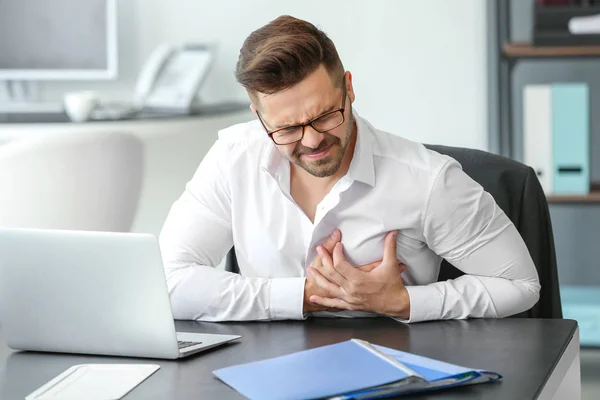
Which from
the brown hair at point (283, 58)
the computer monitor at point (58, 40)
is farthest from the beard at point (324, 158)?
the computer monitor at point (58, 40)

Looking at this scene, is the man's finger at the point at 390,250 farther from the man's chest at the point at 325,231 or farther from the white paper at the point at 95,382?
the white paper at the point at 95,382

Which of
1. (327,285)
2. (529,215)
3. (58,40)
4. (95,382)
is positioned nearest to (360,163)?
(327,285)

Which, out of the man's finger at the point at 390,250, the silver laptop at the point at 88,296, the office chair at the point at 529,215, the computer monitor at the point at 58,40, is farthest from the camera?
the computer monitor at the point at 58,40

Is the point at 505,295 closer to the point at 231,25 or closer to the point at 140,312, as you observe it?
the point at 140,312

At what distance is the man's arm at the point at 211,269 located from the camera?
1.68m

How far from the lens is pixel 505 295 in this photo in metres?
1.69

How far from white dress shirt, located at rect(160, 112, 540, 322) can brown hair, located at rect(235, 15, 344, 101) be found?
162 mm

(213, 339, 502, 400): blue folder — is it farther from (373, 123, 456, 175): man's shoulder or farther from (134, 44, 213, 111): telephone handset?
(134, 44, 213, 111): telephone handset

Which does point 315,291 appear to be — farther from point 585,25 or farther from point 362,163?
point 585,25

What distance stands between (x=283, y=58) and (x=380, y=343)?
516 millimetres

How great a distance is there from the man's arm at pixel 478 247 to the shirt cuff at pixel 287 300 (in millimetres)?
181

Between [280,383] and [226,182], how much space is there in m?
0.69

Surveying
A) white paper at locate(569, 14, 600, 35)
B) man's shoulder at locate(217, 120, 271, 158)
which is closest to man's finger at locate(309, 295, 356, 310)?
man's shoulder at locate(217, 120, 271, 158)

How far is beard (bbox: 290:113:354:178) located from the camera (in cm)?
169
